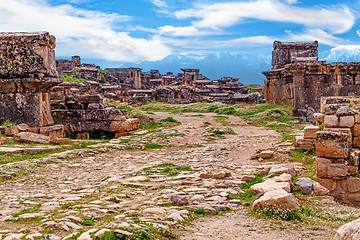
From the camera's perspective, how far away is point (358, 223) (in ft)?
8.66

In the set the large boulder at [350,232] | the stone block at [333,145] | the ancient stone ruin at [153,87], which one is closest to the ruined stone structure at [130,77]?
the ancient stone ruin at [153,87]

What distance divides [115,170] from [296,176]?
4.04 metres

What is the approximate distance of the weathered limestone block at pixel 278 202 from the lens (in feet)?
15.5

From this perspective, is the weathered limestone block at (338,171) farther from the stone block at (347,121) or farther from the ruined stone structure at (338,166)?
the stone block at (347,121)

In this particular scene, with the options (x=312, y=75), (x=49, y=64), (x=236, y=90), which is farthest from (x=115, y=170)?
(x=236, y=90)

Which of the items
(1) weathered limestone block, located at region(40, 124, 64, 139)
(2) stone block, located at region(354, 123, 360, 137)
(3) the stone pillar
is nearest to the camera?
(2) stone block, located at region(354, 123, 360, 137)

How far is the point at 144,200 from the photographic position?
561 cm

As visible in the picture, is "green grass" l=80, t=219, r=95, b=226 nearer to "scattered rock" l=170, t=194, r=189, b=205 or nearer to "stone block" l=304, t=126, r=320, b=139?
"scattered rock" l=170, t=194, r=189, b=205

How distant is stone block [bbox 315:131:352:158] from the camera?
23.3 feet

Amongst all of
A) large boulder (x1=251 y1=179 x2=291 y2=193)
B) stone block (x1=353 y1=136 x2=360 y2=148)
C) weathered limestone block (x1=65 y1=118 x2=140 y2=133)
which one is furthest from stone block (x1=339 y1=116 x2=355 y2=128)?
weathered limestone block (x1=65 y1=118 x2=140 y2=133)

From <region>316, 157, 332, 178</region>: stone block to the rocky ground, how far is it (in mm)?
567

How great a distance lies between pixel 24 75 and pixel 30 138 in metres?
2.37

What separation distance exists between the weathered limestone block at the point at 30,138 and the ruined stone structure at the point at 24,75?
1.22m

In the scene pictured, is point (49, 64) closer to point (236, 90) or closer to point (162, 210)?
point (162, 210)
